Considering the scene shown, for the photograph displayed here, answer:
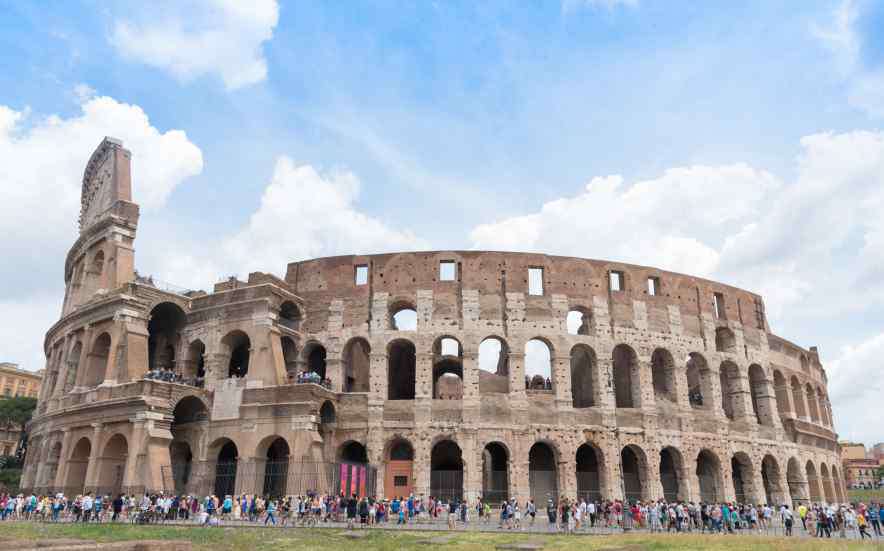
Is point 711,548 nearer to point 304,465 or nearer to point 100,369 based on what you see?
point 304,465

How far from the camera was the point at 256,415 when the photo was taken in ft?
82.2

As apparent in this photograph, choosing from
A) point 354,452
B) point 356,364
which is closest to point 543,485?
point 354,452

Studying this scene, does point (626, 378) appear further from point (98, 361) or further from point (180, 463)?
point (98, 361)

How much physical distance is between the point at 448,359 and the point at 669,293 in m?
10.8

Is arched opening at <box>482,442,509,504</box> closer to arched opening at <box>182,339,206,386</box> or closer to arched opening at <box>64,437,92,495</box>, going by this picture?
arched opening at <box>182,339,206,386</box>

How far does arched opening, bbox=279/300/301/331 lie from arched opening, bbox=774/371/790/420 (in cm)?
2437

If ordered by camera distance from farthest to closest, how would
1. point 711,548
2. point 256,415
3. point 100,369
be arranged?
point 100,369 → point 256,415 → point 711,548

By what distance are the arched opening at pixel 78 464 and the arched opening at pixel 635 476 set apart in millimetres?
21719

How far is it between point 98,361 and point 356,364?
11.0m

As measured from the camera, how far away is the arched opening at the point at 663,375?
28844mm

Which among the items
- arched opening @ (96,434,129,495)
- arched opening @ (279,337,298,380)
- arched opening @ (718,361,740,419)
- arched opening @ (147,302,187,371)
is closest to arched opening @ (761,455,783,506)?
arched opening @ (718,361,740,419)

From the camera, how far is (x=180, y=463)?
27.1 meters

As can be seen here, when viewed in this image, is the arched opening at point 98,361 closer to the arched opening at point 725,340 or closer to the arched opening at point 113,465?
the arched opening at point 113,465

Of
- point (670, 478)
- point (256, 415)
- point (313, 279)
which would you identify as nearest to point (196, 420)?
point (256, 415)
